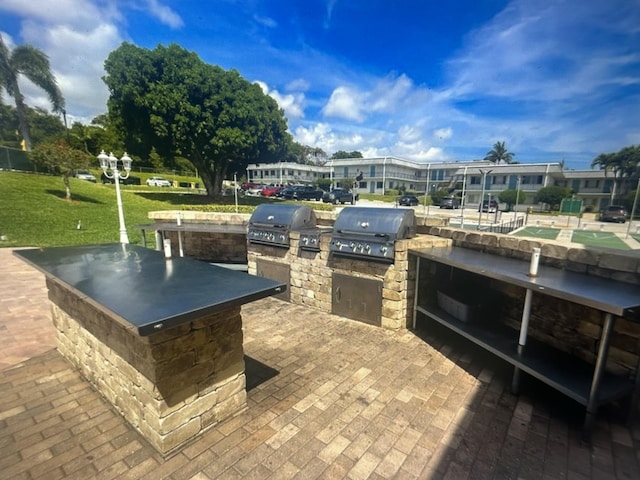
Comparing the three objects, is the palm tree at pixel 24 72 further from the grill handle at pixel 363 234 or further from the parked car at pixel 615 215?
the parked car at pixel 615 215

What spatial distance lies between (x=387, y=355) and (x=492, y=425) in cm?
144

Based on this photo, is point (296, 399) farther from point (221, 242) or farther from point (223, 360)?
point (221, 242)

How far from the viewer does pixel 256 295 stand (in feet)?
8.04

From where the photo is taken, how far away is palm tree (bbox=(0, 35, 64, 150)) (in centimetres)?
2758

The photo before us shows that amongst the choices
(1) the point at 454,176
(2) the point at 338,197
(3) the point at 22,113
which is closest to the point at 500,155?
(1) the point at 454,176

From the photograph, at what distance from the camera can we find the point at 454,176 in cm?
4791

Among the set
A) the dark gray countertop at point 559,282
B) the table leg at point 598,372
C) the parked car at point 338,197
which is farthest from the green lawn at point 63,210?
the table leg at point 598,372

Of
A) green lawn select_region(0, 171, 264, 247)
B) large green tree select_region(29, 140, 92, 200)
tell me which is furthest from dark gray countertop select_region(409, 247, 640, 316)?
large green tree select_region(29, 140, 92, 200)

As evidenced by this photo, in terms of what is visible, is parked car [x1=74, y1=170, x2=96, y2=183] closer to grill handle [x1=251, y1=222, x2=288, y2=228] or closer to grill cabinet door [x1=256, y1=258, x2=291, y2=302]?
grill handle [x1=251, y1=222, x2=288, y2=228]

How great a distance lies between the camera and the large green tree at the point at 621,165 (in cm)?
3372

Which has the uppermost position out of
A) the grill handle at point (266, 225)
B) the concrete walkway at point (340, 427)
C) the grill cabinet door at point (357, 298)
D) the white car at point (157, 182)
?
the white car at point (157, 182)

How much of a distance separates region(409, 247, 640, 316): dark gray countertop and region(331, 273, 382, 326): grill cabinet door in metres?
1.09

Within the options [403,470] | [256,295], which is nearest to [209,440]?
[256,295]

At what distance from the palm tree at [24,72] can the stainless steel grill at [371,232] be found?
3832 centimetres
